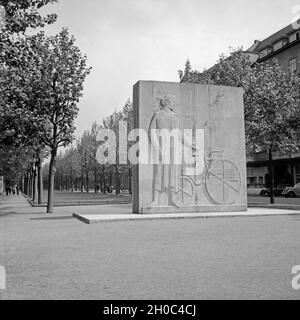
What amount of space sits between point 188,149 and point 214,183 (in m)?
2.10

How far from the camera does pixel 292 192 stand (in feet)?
149

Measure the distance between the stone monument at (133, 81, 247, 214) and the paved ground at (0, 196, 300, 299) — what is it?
558cm

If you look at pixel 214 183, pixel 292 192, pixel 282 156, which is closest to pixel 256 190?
pixel 282 156

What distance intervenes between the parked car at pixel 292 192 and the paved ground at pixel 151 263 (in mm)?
33256

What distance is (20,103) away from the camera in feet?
70.5

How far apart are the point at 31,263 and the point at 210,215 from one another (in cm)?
1099

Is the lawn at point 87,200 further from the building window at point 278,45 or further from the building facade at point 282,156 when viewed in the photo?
the building window at point 278,45

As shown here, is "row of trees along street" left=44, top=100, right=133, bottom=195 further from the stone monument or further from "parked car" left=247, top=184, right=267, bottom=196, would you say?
the stone monument

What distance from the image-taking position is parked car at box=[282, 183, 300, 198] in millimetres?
44875

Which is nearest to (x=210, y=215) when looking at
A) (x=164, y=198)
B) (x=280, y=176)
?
(x=164, y=198)

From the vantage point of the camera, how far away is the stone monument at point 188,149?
1898cm

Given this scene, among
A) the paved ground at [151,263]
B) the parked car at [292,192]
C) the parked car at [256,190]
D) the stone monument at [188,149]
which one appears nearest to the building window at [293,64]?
the parked car at [256,190]

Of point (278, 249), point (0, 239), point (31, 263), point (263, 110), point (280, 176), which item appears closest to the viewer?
point (31, 263)
